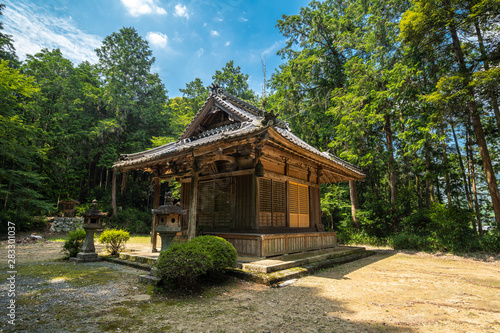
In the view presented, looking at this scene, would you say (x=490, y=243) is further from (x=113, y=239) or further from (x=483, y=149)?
(x=113, y=239)

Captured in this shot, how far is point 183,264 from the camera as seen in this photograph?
4828 mm

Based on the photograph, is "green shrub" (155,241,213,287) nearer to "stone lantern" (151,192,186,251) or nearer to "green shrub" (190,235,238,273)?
"green shrub" (190,235,238,273)

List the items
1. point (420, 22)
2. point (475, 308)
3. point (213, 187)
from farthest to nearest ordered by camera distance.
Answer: point (420, 22) < point (213, 187) < point (475, 308)

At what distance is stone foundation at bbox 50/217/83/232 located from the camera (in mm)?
20961

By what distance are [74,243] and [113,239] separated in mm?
1337

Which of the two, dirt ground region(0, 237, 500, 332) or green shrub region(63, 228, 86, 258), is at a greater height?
green shrub region(63, 228, 86, 258)

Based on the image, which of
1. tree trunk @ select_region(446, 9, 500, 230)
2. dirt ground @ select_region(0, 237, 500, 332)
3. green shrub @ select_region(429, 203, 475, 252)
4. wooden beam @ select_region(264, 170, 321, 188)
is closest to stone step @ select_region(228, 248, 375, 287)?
dirt ground @ select_region(0, 237, 500, 332)

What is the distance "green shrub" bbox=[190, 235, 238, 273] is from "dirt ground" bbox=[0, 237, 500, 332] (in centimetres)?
45

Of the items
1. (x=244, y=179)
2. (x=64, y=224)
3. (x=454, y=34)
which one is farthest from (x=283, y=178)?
(x=64, y=224)

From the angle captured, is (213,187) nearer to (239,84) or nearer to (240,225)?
(240,225)

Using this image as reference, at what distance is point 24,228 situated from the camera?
1870cm

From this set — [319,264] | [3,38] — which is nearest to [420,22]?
[319,264]

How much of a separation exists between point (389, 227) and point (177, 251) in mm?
14637

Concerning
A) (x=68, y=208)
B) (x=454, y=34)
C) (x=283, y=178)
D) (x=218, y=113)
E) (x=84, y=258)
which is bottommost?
(x=84, y=258)
